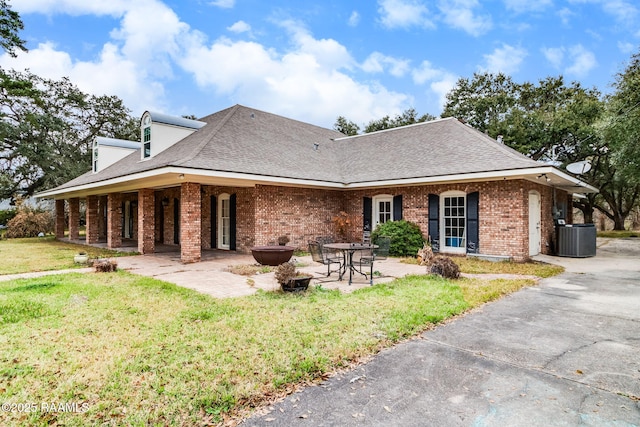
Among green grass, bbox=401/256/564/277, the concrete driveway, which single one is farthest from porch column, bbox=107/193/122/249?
the concrete driveway

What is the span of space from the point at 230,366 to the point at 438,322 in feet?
10.1

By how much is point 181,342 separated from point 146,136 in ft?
39.1

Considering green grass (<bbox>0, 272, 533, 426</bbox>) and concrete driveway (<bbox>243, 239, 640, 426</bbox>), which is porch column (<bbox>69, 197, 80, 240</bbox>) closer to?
green grass (<bbox>0, 272, 533, 426</bbox>)

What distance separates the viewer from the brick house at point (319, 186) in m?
10.5

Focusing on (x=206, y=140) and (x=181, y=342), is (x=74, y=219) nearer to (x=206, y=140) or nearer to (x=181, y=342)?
(x=206, y=140)

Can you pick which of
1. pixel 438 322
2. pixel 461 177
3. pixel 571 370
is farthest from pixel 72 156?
pixel 571 370

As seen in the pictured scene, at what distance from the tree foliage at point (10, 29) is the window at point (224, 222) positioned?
497 inches

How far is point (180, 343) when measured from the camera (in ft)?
12.9

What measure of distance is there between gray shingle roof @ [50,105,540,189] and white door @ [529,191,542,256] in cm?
160

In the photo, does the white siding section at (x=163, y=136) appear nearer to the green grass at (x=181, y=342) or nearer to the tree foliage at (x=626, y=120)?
the green grass at (x=181, y=342)

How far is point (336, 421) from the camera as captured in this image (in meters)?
2.60

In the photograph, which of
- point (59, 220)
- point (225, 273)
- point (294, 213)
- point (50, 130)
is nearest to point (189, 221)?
point (225, 273)

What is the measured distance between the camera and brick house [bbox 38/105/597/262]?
1050 cm

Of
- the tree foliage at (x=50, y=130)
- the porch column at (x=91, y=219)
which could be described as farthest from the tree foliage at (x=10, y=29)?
the porch column at (x=91, y=219)
